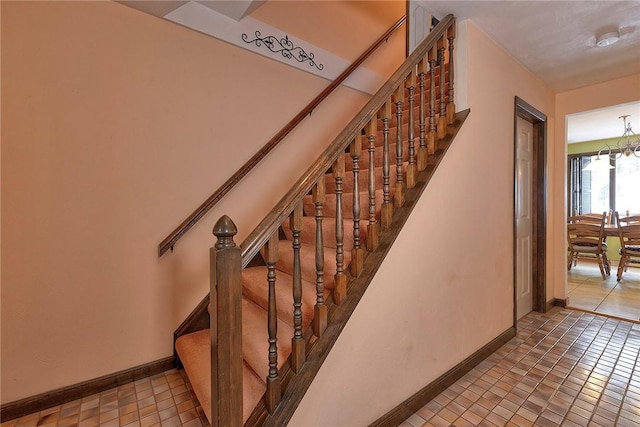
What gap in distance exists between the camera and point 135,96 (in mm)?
1834

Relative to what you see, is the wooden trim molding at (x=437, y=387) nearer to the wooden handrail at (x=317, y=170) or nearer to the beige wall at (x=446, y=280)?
the beige wall at (x=446, y=280)

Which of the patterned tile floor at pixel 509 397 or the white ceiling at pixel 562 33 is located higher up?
the white ceiling at pixel 562 33

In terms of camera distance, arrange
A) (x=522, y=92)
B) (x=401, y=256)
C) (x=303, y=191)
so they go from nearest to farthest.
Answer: (x=303, y=191) < (x=401, y=256) < (x=522, y=92)

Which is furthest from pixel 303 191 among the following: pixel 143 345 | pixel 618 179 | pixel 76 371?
pixel 618 179

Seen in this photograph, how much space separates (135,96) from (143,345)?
1.60 metres

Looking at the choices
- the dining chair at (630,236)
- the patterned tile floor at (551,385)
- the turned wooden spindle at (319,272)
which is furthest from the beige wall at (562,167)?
the turned wooden spindle at (319,272)

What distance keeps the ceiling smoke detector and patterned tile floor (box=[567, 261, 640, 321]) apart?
2.56m

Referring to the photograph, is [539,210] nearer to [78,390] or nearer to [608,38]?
[608,38]

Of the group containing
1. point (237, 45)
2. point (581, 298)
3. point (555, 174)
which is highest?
point (237, 45)

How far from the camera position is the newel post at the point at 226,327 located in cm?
98

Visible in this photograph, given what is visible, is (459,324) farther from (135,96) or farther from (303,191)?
(135,96)

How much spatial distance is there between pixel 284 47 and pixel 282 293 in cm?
205

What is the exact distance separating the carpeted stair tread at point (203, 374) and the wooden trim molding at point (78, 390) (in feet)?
0.70

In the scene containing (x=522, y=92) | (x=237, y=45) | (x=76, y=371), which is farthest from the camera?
(x=522, y=92)
